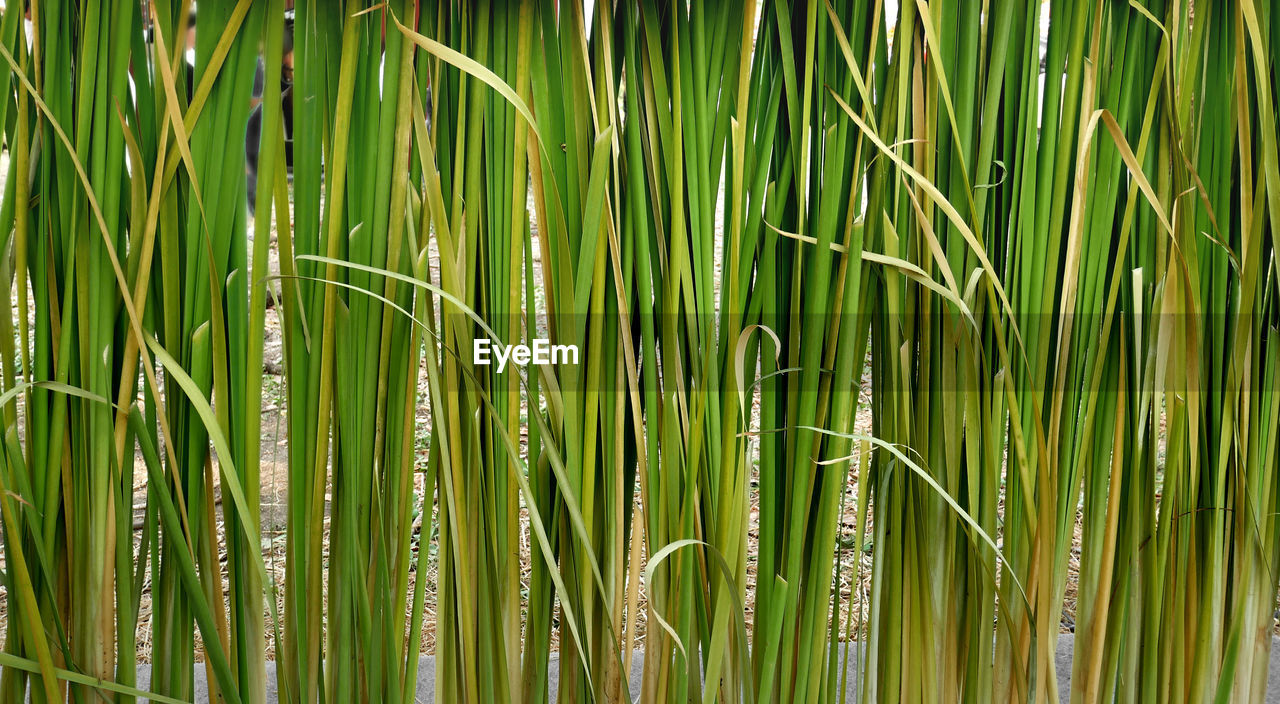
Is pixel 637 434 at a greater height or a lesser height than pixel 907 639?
greater

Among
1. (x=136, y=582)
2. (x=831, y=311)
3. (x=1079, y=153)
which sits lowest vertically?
(x=136, y=582)

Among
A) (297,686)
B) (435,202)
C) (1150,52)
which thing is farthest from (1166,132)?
(297,686)

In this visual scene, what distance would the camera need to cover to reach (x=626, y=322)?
2.16 ft

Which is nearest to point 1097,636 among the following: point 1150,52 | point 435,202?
point 1150,52

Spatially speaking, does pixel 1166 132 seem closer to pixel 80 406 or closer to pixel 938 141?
pixel 938 141

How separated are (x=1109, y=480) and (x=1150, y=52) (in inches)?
14.9

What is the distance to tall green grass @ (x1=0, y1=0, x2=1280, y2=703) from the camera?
24.6 inches

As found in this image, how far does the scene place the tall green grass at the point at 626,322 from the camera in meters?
0.63

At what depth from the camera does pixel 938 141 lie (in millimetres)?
670

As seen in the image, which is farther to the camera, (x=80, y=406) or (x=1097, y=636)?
(x=1097, y=636)

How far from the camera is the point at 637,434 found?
2.20 ft

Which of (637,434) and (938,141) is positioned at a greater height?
(938,141)

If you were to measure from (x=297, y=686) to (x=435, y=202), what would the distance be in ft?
1.50

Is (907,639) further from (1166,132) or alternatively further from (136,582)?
(136,582)
